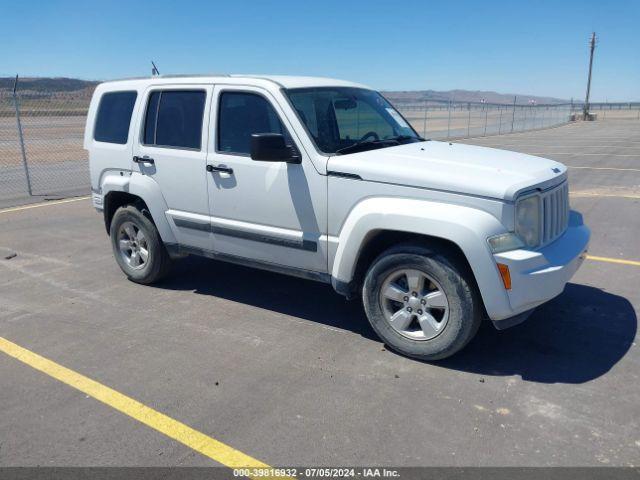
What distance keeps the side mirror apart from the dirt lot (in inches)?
55.4

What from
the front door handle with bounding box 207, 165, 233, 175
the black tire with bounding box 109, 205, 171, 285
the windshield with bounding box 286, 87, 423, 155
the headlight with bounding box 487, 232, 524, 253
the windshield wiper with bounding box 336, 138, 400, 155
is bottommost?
the black tire with bounding box 109, 205, 171, 285

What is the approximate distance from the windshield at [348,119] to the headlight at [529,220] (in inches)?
53.5

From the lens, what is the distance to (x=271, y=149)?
13.8 feet

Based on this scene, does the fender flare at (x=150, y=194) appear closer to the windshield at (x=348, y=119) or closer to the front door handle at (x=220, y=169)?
the front door handle at (x=220, y=169)

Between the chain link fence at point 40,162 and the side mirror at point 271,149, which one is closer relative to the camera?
the side mirror at point 271,149

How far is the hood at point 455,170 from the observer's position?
3.70 m

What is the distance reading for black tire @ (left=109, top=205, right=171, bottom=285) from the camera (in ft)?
18.4

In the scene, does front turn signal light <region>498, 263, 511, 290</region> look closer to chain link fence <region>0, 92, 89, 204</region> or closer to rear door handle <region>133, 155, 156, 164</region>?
rear door handle <region>133, 155, 156, 164</region>

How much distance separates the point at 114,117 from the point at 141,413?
3.39 m

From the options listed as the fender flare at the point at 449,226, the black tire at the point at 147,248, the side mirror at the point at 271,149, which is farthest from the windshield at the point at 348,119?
the black tire at the point at 147,248

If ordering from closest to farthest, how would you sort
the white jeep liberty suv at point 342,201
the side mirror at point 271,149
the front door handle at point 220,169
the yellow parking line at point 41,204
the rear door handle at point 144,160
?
the white jeep liberty suv at point 342,201, the side mirror at point 271,149, the front door handle at point 220,169, the rear door handle at point 144,160, the yellow parking line at point 41,204

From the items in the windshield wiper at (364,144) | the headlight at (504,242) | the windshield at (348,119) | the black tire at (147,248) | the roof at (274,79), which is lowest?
the black tire at (147,248)

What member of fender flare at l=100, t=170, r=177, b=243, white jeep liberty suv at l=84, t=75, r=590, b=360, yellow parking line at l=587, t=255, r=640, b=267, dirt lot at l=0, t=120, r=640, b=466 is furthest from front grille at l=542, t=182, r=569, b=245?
fender flare at l=100, t=170, r=177, b=243

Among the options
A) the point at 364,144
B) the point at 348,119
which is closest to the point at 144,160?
the point at 348,119
